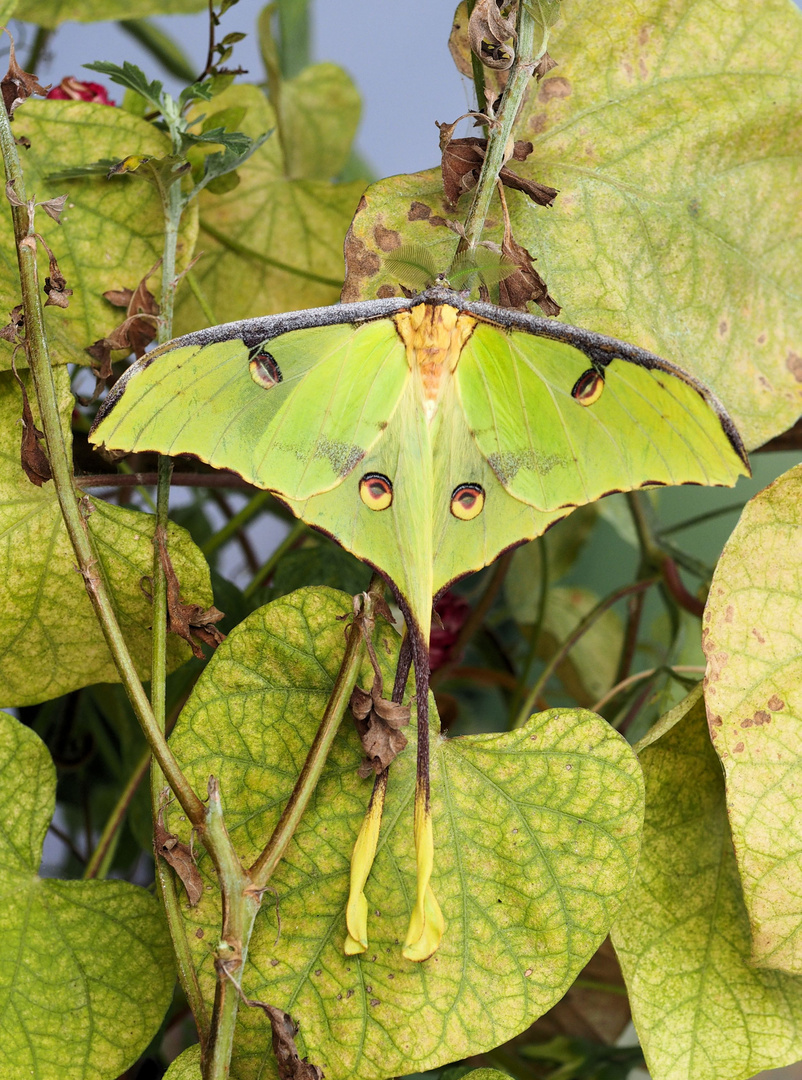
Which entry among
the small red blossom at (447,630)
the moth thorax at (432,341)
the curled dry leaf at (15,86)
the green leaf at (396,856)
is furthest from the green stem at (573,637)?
the curled dry leaf at (15,86)

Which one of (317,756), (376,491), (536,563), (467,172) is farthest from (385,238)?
(536,563)

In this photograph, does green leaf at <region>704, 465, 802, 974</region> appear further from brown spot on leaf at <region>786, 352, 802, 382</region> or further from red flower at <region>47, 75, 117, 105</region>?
red flower at <region>47, 75, 117, 105</region>

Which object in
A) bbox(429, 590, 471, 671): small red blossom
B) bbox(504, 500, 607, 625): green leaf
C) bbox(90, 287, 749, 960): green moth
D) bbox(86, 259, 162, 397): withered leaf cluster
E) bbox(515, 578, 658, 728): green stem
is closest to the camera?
bbox(90, 287, 749, 960): green moth

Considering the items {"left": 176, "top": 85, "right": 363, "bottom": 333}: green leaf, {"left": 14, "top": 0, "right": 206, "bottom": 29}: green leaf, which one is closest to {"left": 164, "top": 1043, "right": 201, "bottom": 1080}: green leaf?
{"left": 176, "top": 85, "right": 363, "bottom": 333}: green leaf

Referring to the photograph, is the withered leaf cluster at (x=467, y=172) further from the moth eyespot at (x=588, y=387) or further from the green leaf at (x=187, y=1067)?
the green leaf at (x=187, y=1067)

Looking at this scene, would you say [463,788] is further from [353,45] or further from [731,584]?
[353,45]

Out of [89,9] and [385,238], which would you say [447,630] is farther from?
[89,9]
